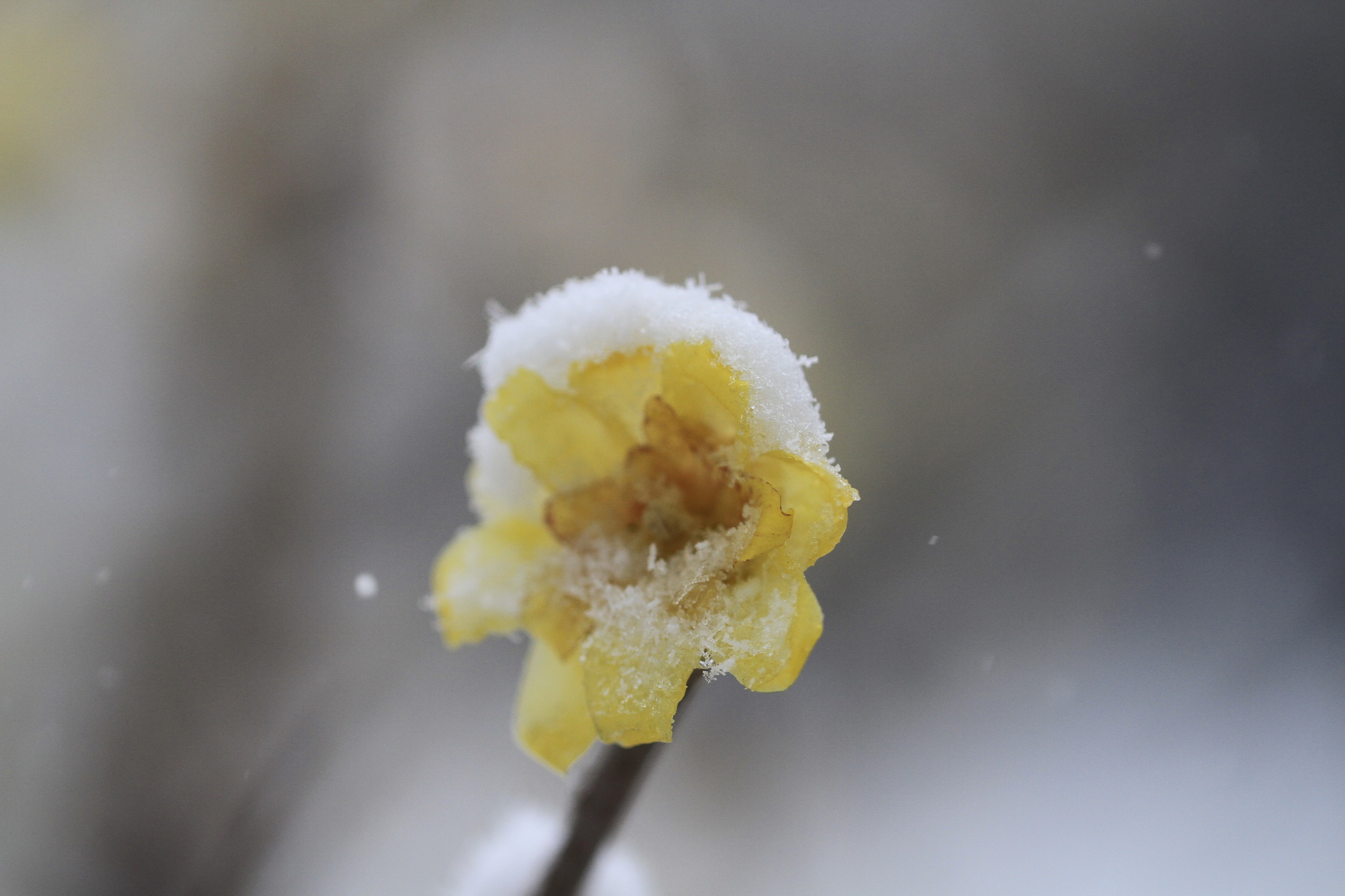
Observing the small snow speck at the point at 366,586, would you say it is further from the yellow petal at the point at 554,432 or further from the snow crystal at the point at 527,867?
the yellow petal at the point at 554,432

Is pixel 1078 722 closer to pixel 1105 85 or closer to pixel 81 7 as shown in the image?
pixel 1105 85

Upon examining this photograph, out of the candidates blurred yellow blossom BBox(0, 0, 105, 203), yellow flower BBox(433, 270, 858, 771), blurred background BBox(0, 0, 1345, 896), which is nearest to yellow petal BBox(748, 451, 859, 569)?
yellow flower BBox(433, 270, 858, 771)

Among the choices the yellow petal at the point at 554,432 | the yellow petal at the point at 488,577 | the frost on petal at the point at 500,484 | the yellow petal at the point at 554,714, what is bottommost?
the yellow petal at the point at 554,714

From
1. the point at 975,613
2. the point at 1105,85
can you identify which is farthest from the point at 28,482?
the point at 1105,85

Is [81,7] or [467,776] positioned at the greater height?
[81,7]

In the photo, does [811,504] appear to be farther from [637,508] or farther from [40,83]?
[40,83]

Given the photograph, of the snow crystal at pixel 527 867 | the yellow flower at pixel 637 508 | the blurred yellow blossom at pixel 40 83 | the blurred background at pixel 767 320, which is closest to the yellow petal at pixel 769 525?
the yellow flower at pixel 637 508
